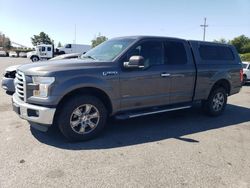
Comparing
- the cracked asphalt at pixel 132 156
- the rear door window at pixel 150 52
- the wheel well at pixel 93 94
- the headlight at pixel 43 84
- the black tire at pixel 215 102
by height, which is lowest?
the cracked asphalt at pixel 132 156

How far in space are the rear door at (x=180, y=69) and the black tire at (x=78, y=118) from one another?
178 cm

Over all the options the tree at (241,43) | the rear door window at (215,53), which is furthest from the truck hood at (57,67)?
the tree at (241,43)

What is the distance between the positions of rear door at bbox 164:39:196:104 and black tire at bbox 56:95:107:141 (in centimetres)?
178

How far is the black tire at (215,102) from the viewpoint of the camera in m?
6.80

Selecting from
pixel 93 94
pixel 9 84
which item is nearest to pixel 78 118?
pixel 93 94

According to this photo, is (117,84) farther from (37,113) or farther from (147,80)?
(37,113)

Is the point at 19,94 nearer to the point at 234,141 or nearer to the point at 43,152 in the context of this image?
the point at 43,152

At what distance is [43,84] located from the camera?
4.27 metres

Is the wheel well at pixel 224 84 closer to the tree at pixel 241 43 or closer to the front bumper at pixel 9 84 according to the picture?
the front bumper at pixel 9 84

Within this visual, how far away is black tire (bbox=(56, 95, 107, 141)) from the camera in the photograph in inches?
178

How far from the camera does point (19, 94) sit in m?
4.74

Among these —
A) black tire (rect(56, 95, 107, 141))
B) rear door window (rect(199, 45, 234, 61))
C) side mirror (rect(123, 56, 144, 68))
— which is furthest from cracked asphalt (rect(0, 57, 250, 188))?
rear door window (rect(199, 45, 234, 61))

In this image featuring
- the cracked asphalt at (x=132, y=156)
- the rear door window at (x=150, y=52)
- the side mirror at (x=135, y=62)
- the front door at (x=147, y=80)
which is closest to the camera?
the cracked asphalt at (x=132, y=156)

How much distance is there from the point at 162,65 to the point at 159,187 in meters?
2.93
